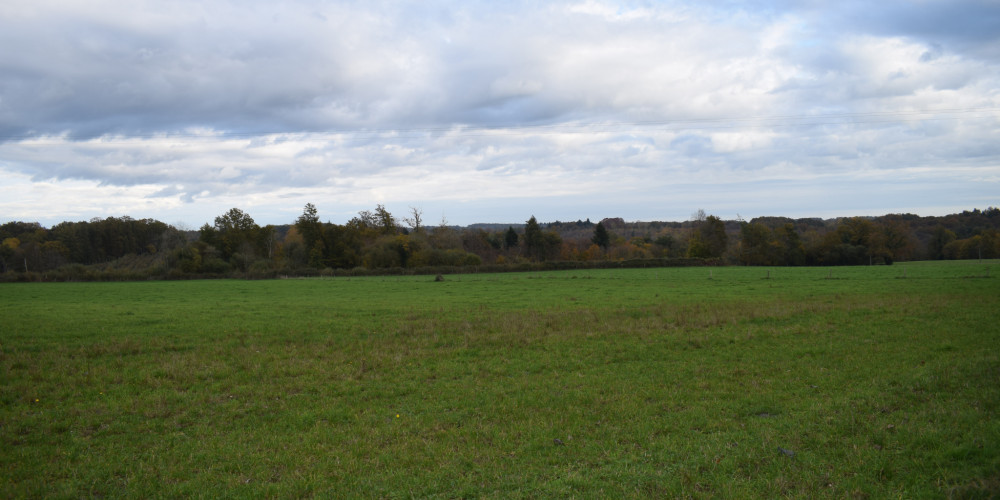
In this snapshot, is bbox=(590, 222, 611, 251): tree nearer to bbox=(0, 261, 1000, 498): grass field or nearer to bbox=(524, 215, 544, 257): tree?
bbox=(524, 215, 544, 257): tree

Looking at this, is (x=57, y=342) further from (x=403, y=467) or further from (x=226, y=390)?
(x=403, y=467)

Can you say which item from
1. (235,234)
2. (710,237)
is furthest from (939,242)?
(235,234)

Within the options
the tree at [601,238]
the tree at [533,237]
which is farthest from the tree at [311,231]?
the tree at [601,238]

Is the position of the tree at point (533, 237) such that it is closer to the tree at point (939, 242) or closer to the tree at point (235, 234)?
the tree at point (235, 234)

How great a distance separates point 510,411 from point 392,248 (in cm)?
7911

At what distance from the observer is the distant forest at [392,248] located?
80125mm

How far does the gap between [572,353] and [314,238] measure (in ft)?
276

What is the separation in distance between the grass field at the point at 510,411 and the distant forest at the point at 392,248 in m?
60.7

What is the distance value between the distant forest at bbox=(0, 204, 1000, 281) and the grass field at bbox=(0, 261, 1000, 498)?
6073 cm

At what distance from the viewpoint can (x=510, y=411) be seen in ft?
32.0

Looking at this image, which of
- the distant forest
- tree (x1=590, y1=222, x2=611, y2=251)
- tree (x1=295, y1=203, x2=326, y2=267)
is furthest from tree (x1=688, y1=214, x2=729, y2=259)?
tree (x1=295, y1=203, x2=326, y2=267)

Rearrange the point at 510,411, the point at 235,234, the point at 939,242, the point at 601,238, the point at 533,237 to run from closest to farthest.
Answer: the point at 510,411
the point at 235,234
the point at 939,242
the point at 533,237
the point at 601,238

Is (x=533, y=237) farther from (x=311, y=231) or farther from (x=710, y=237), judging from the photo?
(x=311, y=231)

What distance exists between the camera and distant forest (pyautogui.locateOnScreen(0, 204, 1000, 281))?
263 feet
